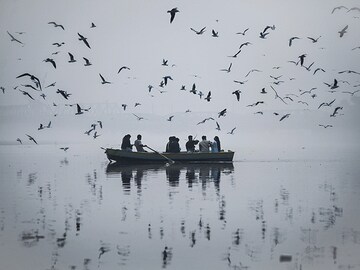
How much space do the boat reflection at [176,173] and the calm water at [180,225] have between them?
0.20m

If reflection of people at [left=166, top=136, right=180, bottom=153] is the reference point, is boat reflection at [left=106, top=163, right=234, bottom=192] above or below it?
below

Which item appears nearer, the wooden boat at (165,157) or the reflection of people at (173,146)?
the wooden boat at (165,157)

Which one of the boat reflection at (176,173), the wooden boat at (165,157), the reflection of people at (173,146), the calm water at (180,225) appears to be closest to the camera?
the calm water at (180,225)

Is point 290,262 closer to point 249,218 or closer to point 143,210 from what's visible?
point 249,218

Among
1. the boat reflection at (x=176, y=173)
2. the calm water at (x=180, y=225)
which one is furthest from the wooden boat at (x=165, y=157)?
the calm water at (x=180, y=225)

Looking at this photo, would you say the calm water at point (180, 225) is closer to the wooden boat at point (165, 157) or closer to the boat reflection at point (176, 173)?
the boat reflection at point (176, 173)

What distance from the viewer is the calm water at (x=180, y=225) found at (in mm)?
6609

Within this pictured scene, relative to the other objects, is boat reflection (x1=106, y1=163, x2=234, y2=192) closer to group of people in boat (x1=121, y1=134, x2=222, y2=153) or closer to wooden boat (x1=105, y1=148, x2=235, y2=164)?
wooden boat (x1=105, y1=148, x2=235, y2=164)

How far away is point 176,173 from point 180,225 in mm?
8127

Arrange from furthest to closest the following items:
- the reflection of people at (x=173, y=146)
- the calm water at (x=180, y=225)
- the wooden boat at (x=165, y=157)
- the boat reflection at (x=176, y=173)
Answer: the reflection of people at (x=173, y=146)
the wooden boat at (x=165, y=157)
the boat reflection at (x=176, y=173)
the calm water at (x=180, y=225)

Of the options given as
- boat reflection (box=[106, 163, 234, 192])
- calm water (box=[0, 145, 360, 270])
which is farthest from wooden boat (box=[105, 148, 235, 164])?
calm water (box=[0, 145, 360, 270])

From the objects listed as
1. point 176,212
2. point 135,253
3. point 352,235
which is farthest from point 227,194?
point 135,253

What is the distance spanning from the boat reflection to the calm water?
0.66ft

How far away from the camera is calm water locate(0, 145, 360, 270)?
21.7 ft
